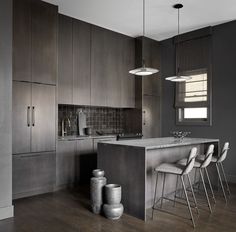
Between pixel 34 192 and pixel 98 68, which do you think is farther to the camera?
pixel 98 68

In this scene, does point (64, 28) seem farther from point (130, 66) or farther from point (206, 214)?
point (206, 214)

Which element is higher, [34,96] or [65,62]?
[65,62]

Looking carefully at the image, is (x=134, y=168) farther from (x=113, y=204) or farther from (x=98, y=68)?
(x=98, y=68)

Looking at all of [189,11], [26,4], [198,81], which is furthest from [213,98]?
[26,4]

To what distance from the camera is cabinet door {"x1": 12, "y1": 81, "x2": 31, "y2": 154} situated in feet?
12.8

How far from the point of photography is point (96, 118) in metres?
5.89

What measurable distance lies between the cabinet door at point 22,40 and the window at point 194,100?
3490mm

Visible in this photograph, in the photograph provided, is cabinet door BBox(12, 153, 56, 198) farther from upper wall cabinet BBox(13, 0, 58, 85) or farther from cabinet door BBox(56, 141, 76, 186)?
upper wall cabinet BBox(13, 0, 58, 85)

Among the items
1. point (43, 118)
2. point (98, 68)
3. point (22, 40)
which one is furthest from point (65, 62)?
point (43, 118)

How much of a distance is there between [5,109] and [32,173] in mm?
1326

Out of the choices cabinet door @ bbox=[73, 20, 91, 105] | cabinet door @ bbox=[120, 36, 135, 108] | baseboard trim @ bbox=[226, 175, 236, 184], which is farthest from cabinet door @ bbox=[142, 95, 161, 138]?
baseboard trim @ bbox=[226, 175, 236, 184]

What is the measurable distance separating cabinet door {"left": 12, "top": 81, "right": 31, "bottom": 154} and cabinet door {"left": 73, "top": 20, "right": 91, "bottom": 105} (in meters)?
1.13

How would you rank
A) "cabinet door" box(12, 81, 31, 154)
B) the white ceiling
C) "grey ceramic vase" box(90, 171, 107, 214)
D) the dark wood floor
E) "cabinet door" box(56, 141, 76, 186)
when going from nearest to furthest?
the dark wood floor
"grey ceramic vase" box(90, 171, 107, 214)
"cabinet door" box(12, 81, 31, 154)
the white ceiling
"cabinet door" box(56, 141, 76, 186)

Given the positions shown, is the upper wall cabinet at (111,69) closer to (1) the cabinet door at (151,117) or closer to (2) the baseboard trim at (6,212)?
(1) the cabinet door at (151,117)
